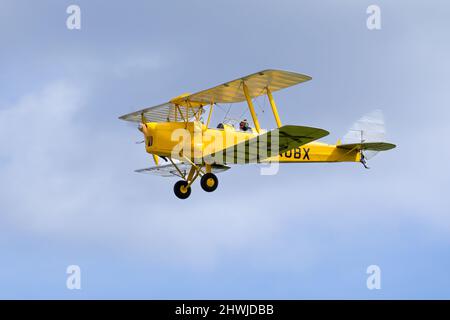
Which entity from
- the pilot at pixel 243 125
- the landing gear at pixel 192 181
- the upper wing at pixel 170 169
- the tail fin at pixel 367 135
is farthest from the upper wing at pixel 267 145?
the tail fin at pixel 367 135

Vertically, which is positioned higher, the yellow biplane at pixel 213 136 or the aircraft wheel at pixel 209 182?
the yellow biplane at pixel 213 136

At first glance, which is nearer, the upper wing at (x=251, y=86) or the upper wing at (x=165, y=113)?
the upper wing at (x=251, y=86)

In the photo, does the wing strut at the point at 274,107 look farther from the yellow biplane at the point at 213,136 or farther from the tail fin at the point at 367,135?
the tail fin at the point at 367,135

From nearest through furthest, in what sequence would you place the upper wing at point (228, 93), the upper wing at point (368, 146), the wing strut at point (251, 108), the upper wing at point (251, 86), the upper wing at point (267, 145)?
1. the upper wing at point (267, 145)
2. the upper wing at point (251, 86)
3. the upper wing at point (228, 93)
4. the wing strut at point (251, 108)
5. the upper wing at point (368, 146)

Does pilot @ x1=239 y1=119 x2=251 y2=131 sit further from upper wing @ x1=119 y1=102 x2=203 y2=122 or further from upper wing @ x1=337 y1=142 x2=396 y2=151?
upper wing @ x1=337 y1=142 x2=396 y2=151

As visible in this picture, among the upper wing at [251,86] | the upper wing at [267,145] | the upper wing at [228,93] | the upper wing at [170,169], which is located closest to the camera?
the upper wing at [267,145]

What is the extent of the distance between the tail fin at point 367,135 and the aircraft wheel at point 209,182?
4.81 m

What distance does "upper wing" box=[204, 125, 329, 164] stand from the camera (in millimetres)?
23609

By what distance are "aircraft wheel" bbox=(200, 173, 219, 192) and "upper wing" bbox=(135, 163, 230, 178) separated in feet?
2.57

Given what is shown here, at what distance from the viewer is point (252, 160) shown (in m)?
26.3

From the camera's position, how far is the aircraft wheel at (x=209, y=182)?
2627 cm

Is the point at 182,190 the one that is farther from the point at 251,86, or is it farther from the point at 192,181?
the point at 251,86

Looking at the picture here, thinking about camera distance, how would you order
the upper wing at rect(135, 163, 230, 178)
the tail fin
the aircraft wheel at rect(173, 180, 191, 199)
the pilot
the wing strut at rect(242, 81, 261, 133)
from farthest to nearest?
the tail fin, the upper wing at rect(135, 163, 230, 178), the aircraft wheel at rect(173, 180, 191, 199), the pilot, the wing strut at rect(242, 81, 261, 133)

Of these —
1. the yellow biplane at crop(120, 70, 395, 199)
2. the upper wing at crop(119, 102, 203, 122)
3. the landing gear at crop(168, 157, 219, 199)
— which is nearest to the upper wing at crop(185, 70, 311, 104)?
the yellow biplane at crop(120, 70, 395, 199)
